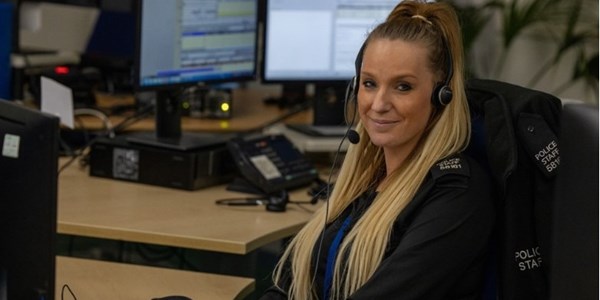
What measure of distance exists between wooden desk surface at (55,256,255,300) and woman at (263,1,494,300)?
191 millimetres

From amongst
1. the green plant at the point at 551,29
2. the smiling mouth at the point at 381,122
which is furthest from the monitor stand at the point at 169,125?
the green plant at the point at 551,29

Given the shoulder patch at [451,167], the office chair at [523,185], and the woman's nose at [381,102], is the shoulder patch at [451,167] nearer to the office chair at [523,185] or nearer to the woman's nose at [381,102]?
the office chair at [523,185]

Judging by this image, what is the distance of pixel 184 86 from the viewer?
10.4 feet

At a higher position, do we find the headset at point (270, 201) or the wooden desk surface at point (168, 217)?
the headset at point (270, 201)

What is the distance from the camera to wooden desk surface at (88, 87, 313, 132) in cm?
366

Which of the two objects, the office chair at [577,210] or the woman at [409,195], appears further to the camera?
the woman at [409,195]

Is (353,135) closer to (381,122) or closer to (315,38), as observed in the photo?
(381,122)

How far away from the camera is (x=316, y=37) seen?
3443 millimetres

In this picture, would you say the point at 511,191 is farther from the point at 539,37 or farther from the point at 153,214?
the point at 539,37

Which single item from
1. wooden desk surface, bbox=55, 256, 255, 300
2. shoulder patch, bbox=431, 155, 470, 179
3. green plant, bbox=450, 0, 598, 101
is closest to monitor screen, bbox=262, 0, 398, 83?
green plant, bbox=450, 0, 598, 101

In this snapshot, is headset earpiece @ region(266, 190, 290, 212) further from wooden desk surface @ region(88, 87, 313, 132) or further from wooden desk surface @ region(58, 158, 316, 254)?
wooden desk surface @ region(88, 87, 313, 132)

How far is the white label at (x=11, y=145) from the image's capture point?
72.9 inches

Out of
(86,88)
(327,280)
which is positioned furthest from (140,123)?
(327,280)

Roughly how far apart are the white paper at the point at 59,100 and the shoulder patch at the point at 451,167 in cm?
135
